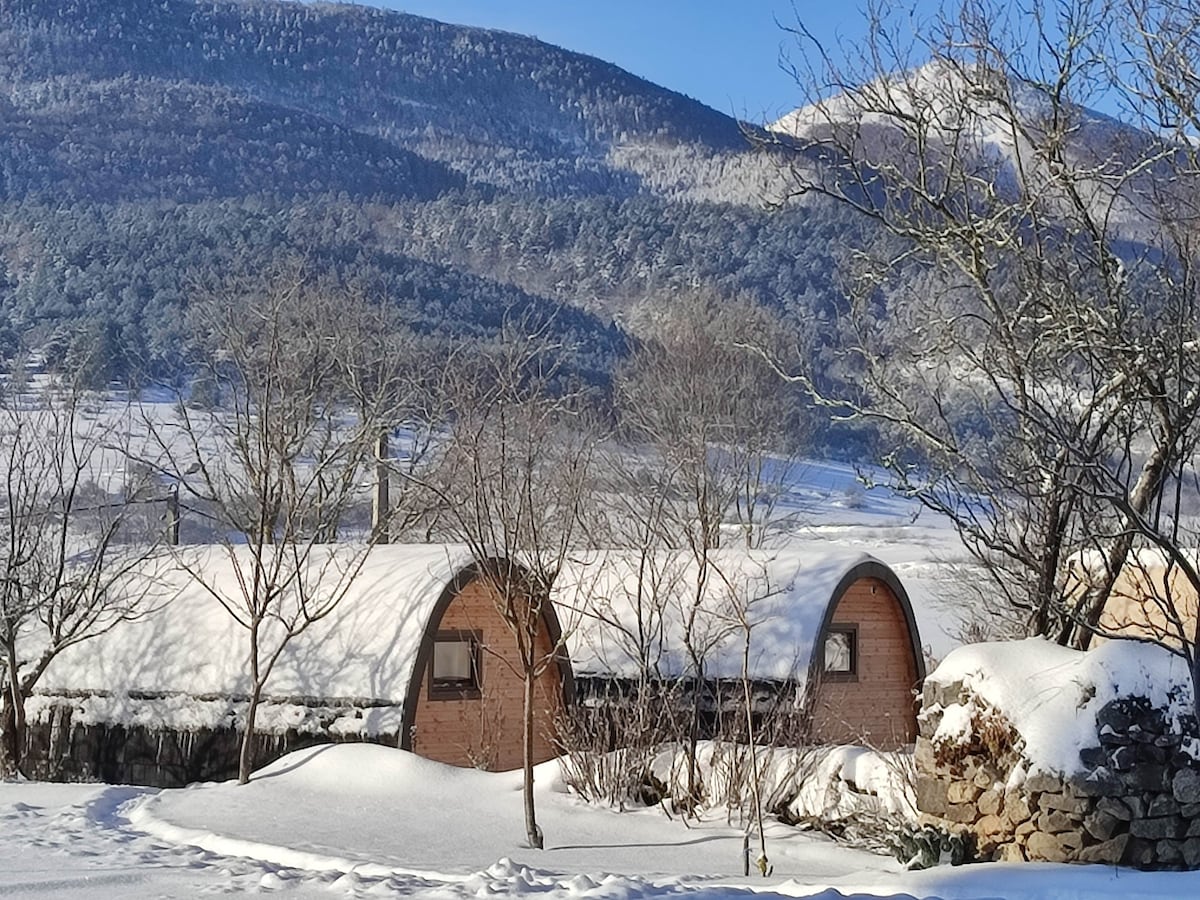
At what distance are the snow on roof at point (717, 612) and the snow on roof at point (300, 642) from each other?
1732mm

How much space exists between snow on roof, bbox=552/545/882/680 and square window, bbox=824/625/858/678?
831mm

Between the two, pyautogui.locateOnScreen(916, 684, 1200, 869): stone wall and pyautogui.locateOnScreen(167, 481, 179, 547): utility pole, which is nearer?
pyautogui.locateOnScreen(916, 684, 1200, 869): stone wall

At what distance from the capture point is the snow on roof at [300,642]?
16.0 metres

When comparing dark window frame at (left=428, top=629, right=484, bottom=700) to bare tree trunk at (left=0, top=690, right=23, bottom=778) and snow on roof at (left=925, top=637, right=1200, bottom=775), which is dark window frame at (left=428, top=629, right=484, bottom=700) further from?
snow on roof at (left=925, top=637, right=1200, bottom=775)

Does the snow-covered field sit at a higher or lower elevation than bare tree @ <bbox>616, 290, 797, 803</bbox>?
lower

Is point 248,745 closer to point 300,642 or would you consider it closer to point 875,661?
point 300,642

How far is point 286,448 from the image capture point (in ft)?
54.8

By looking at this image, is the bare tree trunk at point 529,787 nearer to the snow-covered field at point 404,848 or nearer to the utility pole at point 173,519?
the snow-covered field at point 404,848

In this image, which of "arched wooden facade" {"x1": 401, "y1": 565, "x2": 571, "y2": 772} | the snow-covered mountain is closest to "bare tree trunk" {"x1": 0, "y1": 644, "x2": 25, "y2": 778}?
"arched wooden facade" {"x1": 401, "y1": 565, "x2": 571, "y2": 772}

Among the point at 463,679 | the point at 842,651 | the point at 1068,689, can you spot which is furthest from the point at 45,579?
the point at 1068,689

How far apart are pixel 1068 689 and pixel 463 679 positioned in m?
8.49

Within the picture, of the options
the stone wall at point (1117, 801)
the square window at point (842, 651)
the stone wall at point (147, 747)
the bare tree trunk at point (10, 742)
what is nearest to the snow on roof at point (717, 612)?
the square window at point (842, 651)

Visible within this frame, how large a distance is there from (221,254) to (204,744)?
6014cm

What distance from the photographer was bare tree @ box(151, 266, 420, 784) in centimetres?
1584
